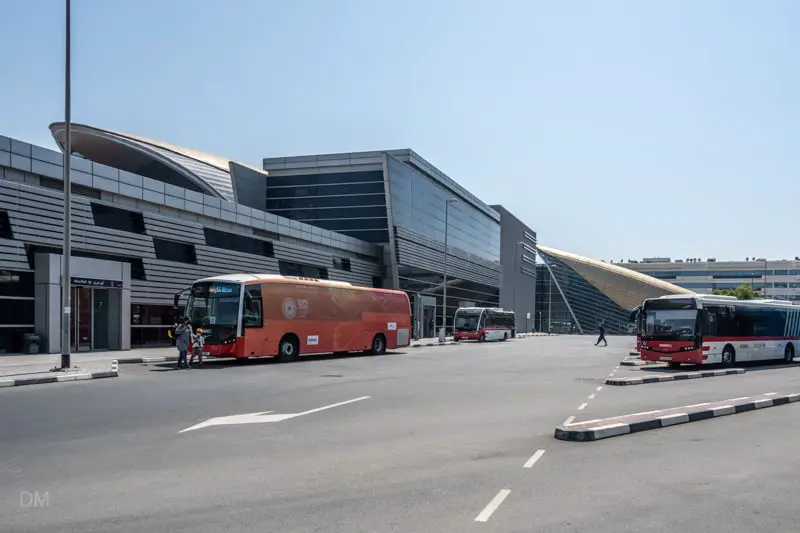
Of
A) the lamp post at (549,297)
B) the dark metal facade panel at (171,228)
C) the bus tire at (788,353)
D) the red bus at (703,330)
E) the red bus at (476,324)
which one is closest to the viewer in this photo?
the red bus at (703,330)

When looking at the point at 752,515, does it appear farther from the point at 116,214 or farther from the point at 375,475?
the point at 116,214

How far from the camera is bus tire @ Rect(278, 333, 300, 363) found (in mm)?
27516

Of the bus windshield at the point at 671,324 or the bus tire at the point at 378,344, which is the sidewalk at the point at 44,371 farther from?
the bus windshield at the point at 671,324

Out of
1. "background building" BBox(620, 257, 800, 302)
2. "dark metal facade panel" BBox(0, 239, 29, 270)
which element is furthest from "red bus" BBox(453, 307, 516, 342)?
"background building" BBox(620, 257, 800, 302)

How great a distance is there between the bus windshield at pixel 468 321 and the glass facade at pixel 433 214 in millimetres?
9069

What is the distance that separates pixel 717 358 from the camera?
89.7 ft

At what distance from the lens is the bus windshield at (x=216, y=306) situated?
2534cm

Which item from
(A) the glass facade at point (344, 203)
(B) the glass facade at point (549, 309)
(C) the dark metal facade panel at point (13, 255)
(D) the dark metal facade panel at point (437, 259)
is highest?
(A) the glass facade at point (344, 203)

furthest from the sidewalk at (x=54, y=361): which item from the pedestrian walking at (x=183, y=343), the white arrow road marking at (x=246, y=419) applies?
the white arrow road marking at (x=246, y=419)

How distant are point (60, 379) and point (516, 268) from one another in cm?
8812

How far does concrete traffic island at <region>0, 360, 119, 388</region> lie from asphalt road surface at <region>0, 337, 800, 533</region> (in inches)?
49.2

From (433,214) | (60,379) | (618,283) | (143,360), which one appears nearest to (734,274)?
(618,283)

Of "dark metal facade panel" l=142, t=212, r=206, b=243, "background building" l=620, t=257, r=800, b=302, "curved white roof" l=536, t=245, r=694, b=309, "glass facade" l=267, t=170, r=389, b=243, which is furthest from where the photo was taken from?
"background building" l=620, t=257, r=800, b=302

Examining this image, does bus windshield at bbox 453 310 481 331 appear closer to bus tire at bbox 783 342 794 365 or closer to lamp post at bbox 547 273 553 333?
bus tire at bbox 783 342 794 365
